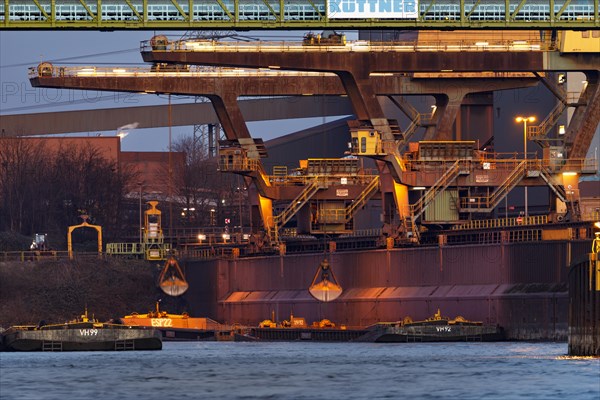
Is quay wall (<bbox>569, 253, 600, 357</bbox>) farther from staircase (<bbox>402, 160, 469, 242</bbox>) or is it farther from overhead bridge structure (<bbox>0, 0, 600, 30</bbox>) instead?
staircase (<bbox>402, 160, 469, 242</bbox>)

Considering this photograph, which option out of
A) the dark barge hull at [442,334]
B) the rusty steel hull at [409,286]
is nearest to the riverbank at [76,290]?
the rusty steel hull at [409,286]

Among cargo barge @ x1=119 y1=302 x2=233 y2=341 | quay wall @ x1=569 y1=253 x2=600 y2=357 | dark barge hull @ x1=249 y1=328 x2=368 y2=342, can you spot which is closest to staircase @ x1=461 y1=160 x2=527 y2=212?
dark barge hull @ x1=249 y1=328 x2=368 y2=342

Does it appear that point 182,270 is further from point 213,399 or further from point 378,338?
point 213,399

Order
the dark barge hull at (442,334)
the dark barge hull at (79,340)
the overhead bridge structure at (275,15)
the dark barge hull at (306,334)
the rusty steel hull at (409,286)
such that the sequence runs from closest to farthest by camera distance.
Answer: the overhead bridge structure at (275,15) → the dark barge hull at (79,340) → the rusty steel hull at (409,286) → the dark barge hull at (442,334) → the dark barge hull at (306,334)

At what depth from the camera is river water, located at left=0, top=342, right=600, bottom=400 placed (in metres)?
68.4

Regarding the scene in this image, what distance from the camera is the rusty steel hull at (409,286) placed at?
10531 cm

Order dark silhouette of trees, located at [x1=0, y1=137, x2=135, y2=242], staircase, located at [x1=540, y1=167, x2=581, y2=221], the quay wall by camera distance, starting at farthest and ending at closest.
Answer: dark silhouette of trees, located at [x1=0, y1=137, x2=135, y2=242]
staircase, located at [x1=540, y1=167, x2=581, y2=221]
the quay wall

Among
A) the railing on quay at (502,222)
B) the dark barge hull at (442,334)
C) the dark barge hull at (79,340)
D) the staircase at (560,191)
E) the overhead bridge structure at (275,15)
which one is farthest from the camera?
the staircase at (560,191)

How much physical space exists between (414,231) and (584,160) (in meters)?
11.0

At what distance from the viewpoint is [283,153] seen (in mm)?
190625

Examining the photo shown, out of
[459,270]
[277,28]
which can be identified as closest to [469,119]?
[459,270]

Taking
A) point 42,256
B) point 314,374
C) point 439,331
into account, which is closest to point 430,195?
point 439,331

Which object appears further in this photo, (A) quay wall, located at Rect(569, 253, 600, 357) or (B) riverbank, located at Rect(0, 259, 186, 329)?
(B) riverbank, located at Rect(0, 259, 186, 329)

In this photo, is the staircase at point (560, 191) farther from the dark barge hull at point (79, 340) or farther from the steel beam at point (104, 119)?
the steel beam at point (104, 119)
